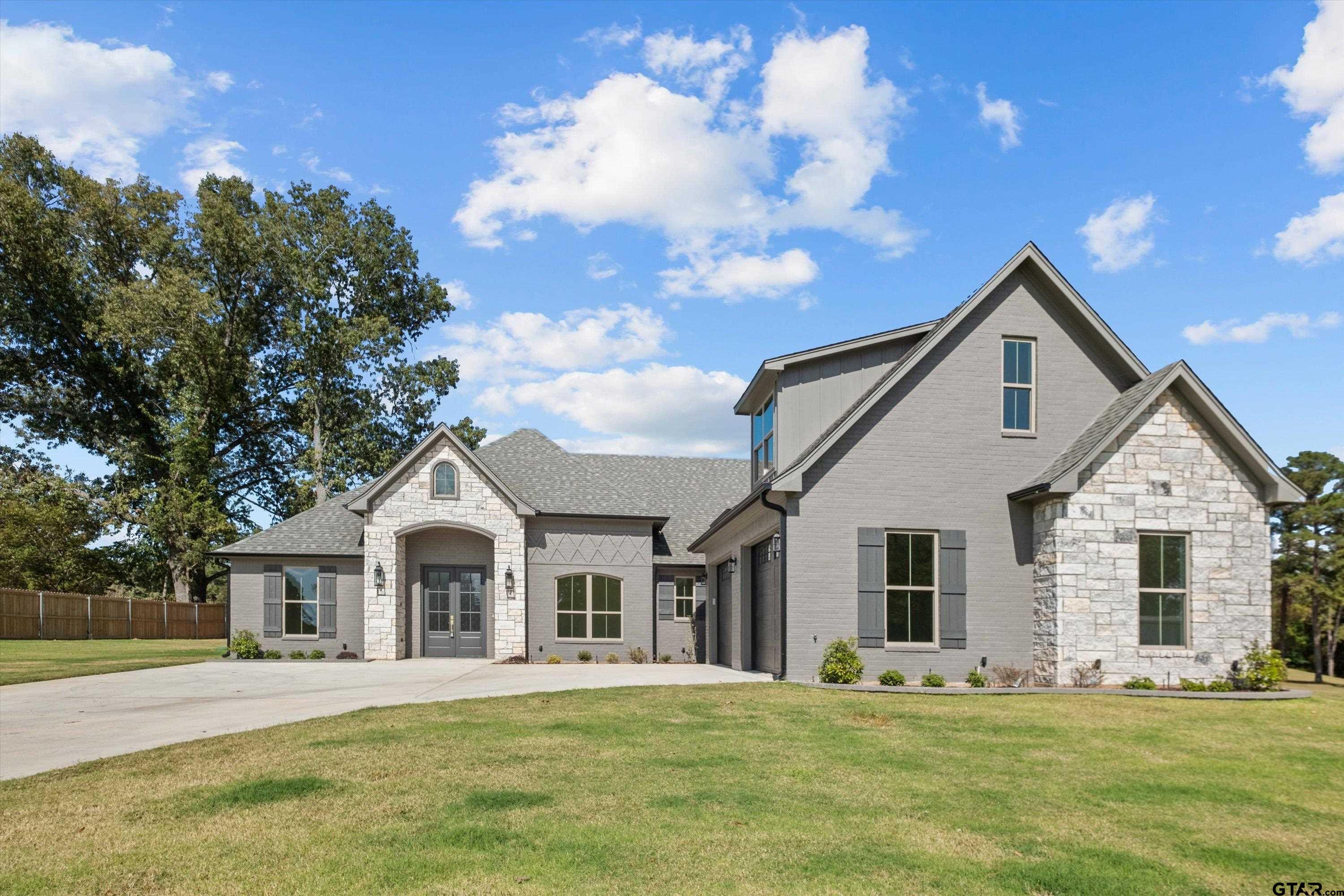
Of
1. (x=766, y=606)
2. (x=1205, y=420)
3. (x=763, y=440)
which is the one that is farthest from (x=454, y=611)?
(x=1205, y=420)

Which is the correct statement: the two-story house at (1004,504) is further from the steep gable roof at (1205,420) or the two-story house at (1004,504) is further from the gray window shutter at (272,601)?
the gray window shutter at (272,601)

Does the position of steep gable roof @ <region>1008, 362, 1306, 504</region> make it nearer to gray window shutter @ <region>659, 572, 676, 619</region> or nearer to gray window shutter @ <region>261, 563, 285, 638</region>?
gray window shutter @ <region>659, 572, 676, 619</region>

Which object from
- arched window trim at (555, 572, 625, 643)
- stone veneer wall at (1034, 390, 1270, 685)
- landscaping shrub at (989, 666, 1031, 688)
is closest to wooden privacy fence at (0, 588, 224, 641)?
arched window trim at (555, 572, 625, 643)

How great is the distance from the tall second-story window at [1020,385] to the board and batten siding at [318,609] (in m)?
17.6

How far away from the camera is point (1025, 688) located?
14820mm

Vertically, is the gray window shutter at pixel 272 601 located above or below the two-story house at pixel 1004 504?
below

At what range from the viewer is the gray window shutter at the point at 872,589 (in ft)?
52.5

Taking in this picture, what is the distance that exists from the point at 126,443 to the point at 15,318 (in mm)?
6545

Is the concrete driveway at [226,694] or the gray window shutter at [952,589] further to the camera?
the gray window shutter at [952,589]

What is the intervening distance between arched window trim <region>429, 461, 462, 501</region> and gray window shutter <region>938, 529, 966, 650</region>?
13343 millimetres

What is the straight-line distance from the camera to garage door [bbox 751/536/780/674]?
1719 cm

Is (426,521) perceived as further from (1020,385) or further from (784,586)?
(1020,385)

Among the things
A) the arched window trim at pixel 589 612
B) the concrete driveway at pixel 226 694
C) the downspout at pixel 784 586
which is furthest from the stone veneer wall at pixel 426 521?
the downspout at pixel 784 586

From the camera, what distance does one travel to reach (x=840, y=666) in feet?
50.5
